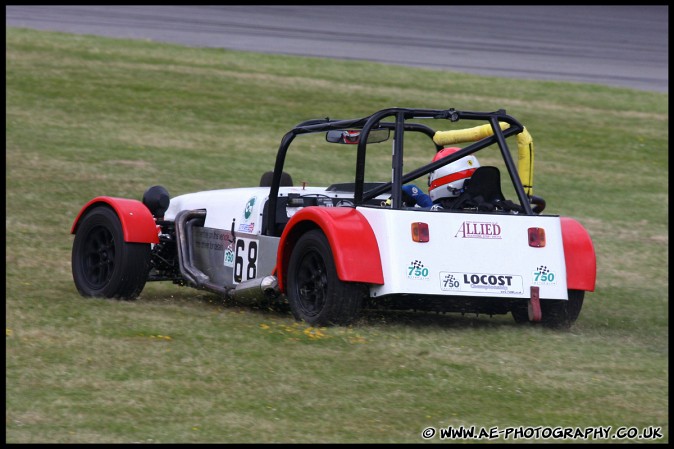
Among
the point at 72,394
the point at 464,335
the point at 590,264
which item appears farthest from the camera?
the point at 590,264

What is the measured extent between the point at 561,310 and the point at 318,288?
1777 millimetres

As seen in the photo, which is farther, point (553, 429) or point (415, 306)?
point (415, 306)

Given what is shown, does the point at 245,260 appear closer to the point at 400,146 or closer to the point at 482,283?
the point at 400,146

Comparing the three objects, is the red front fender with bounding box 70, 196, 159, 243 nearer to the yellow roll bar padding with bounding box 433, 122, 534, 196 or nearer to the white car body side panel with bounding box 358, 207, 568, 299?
the white car body side panel with bounding box 358, 207, 568, 299

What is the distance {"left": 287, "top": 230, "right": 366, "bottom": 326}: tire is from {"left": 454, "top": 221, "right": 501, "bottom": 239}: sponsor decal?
771 mm

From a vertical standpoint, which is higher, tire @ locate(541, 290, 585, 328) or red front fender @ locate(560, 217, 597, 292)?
red front fender @ locate(560, 217, 597, 292)

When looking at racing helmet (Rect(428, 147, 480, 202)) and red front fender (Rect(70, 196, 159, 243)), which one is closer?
racing helmet (Rect(428, 147, 480, 202))

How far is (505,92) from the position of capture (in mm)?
25531

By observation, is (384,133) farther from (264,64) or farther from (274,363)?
(264,64)

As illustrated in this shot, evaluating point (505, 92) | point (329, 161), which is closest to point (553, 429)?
point (329, 161)

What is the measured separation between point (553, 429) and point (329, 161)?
1332cm

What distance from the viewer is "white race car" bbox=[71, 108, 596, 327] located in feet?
27.7

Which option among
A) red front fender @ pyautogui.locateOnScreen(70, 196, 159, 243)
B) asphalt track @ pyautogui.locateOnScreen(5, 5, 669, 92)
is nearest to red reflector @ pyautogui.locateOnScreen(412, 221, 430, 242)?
red front fender @ pyautogui.locateOnScreen(70, 196, 159, 243)

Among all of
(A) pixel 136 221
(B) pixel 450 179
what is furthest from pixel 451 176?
(A) pixel 136 221
